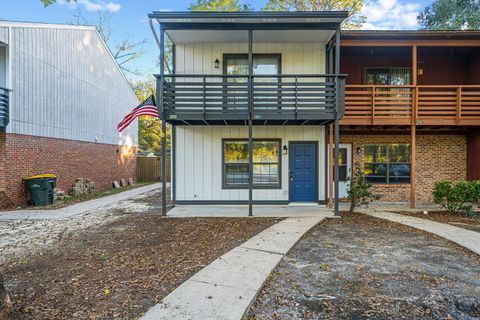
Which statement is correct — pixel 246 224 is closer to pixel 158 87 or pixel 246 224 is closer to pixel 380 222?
pixel 380 222

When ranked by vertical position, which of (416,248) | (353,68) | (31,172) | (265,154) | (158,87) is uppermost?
(353,68)

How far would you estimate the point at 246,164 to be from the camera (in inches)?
403

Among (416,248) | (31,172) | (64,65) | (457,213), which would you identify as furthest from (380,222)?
(64,65)

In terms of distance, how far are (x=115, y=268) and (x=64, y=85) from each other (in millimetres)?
11173

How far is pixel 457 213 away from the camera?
895 cm

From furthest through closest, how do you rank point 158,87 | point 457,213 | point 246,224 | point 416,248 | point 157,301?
point 457,213, point 158,87, point 246,224, point 416,248, point 157,301

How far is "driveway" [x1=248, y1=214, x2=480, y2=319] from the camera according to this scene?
335 cm

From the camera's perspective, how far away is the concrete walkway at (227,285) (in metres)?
3.16

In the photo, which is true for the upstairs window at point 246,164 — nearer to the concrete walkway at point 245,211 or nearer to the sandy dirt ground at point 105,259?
the concrete walkway at point 245,211

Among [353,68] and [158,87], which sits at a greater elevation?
[353,68]

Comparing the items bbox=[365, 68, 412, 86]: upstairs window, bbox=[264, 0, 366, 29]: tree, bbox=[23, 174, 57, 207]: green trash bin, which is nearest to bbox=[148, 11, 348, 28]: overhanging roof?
bbox=[365, 68, 412, 86]: upstairs window

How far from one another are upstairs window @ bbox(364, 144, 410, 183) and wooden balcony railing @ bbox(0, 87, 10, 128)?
503 inches

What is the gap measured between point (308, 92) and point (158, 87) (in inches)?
186

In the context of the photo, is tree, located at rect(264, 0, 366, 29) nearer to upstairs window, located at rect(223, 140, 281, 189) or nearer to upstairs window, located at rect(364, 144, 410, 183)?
upstairs window, located at rect(364, 144, 410, 183)
